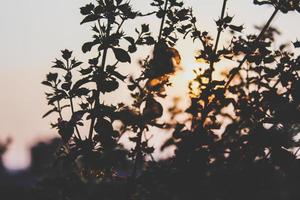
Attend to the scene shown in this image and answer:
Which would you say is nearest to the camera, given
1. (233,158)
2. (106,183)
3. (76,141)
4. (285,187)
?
(285,187)

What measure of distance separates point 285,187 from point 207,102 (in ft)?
8.06

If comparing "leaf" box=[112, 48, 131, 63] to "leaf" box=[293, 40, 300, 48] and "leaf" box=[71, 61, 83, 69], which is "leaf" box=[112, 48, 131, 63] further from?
"leaf" box=[293, 40, 300, 48]

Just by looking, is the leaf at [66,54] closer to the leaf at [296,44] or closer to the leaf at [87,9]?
the leaf at [87,9]

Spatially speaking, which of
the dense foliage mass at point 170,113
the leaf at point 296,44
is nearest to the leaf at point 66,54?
the dense foliage mass at point 170,113

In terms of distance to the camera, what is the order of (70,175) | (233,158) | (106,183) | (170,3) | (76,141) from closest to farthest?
1. (106,183)
2. (70,175)
3. (233,158)
4. (76,141)
5. (170,3)

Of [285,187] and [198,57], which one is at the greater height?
[198,57]

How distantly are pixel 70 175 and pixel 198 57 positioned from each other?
78.4 inches

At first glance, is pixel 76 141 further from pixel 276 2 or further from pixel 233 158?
pixel 276 2

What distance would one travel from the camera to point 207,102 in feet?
13.7

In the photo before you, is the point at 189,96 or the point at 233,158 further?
the point at 189,96

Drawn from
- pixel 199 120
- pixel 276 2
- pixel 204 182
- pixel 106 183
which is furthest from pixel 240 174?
pixel 276 2

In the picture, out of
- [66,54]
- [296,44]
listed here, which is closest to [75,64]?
[66,54]

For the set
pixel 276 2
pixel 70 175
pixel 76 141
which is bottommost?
pixel 70 175

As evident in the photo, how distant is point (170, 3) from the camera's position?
4613mm
